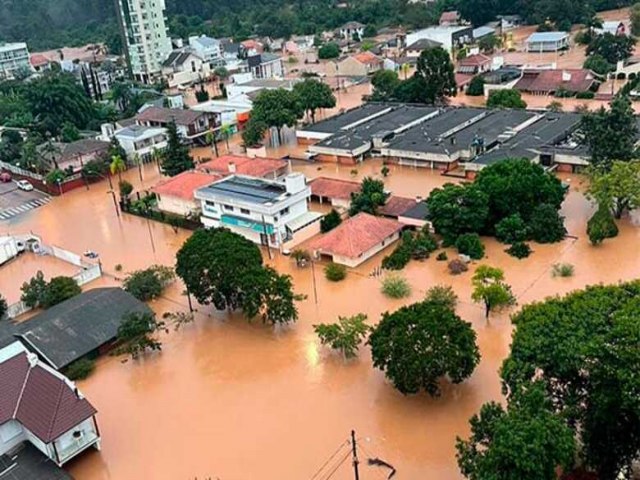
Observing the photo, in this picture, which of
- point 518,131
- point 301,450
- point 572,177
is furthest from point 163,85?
point 301,450

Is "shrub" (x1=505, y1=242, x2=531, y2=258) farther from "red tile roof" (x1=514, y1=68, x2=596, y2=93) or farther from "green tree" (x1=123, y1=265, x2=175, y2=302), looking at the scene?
"red tile roof" (x1=514, y1=68, x2=596, y2=93)

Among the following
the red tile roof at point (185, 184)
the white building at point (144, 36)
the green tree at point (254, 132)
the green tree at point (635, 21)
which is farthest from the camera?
the white building at point (144, 36)

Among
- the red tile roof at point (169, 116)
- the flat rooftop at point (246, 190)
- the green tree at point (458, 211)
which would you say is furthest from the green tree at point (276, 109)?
the green tree at point (458, 211)

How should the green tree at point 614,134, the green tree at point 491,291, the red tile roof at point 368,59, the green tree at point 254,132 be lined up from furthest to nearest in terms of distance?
the red tile roof at point 368,59 < the green tree at point 254,132 < the green tree at point 614,134 < the green tree at point 491,291

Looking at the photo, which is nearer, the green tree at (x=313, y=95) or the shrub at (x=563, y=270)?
the shrub at (x=563, y=270)

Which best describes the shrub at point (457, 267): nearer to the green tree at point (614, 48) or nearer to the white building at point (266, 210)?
the white building at point (266, 210)

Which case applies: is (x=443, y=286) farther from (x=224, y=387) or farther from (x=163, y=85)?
(x=163, y=85)
